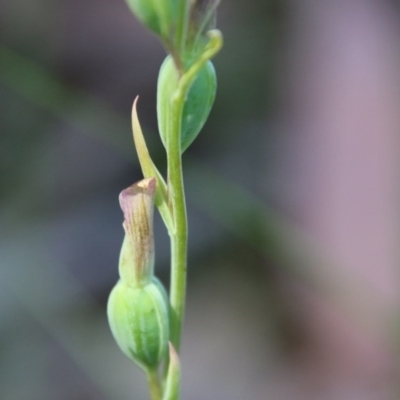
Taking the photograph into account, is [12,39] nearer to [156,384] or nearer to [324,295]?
[324,295]

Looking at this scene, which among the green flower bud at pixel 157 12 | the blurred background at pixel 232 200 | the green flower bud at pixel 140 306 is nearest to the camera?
the green flower bud at pixel 157 12

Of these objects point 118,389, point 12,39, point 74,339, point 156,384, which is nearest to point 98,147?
point 12,39

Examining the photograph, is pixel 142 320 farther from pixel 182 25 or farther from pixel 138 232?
pixel 182 25

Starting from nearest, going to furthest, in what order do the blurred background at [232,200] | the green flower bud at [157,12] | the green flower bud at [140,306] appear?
the green flower bud at [157,12], the green flower bud at [140,306], the blurred background at [232,200]

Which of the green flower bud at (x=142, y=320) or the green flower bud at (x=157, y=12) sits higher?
the green flower bud at (x=157, y=12)

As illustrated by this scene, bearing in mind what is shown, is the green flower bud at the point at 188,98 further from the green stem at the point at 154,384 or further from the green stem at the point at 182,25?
the green stem at the point at 154,384

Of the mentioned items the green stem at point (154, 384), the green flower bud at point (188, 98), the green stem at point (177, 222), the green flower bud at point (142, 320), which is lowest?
the green stem at point (154, 384)

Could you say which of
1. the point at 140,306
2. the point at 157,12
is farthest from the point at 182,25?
the point at 140,306

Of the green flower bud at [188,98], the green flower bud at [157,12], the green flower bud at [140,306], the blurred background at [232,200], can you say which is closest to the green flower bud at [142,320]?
the green flower bud at [140,306]
